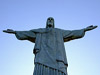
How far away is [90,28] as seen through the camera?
47.7 ft

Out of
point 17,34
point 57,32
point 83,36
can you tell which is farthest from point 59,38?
point 17,34

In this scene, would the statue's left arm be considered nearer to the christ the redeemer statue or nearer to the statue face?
the christ the redeemer statue

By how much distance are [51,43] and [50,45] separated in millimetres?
196

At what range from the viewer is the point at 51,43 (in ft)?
45.1

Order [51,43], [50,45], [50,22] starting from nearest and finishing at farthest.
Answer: [50,45]
[51,43]
[50,22]

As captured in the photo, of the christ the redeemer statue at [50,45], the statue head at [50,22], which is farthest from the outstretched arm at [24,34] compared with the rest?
the statue head at [50,22]

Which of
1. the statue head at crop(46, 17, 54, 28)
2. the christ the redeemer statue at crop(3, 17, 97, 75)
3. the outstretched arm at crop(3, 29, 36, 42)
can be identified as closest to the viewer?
the christ the redeemer statue at crop(3, 17, 97, 75)

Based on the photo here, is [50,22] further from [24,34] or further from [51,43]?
[51,43]

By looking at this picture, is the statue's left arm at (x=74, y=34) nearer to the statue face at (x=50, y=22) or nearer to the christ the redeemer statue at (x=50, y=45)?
the christ the redeemer statue at (x=50, y=45)

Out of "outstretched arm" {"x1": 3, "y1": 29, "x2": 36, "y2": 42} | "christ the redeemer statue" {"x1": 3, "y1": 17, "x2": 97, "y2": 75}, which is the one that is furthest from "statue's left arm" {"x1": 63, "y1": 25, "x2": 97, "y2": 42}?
"outstretched arm" {"x1": 3, "y1": 29, "x2": 36, "y2": 42}

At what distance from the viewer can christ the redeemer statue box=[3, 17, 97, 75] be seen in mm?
12414

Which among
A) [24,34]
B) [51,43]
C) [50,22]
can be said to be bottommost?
[51,43]

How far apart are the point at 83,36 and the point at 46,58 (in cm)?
325

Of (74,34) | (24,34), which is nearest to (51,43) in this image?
Result: (74,34)
